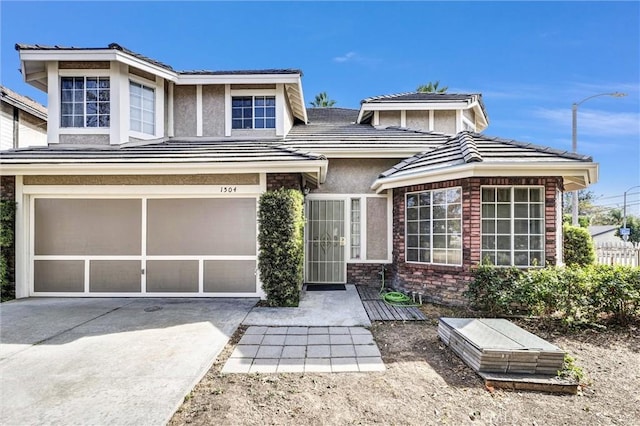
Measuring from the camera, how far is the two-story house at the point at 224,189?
21.5 feet

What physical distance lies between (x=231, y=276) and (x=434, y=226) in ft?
16.9

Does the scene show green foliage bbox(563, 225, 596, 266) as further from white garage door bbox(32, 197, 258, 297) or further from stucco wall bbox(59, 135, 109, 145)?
stucco wall bbox(59, 135, 109, 145)

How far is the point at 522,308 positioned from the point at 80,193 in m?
10.4

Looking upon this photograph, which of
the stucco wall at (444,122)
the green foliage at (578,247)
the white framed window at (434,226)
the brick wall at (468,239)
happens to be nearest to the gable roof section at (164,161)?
the white framed window at (434,226)

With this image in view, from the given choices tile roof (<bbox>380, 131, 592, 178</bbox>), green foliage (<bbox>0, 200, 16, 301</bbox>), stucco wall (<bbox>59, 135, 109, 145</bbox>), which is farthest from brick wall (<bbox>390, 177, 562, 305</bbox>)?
green foliage (<bbox>0, 200, 16, 301</bbox>)

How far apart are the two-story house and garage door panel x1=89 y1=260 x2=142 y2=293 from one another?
0.09 feet

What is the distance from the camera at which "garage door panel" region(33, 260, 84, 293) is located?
721cm

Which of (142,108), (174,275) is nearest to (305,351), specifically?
(174,275)

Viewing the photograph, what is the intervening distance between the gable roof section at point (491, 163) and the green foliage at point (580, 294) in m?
2.07

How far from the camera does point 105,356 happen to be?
13.5 feet

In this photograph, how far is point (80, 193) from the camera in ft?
23.4

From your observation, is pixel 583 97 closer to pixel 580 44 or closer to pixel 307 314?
pixel 580 44

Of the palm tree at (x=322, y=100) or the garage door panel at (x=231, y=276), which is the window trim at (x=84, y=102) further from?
the palm tree at (x=322, y=100)

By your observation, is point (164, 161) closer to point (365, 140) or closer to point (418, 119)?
point (365, 140)
